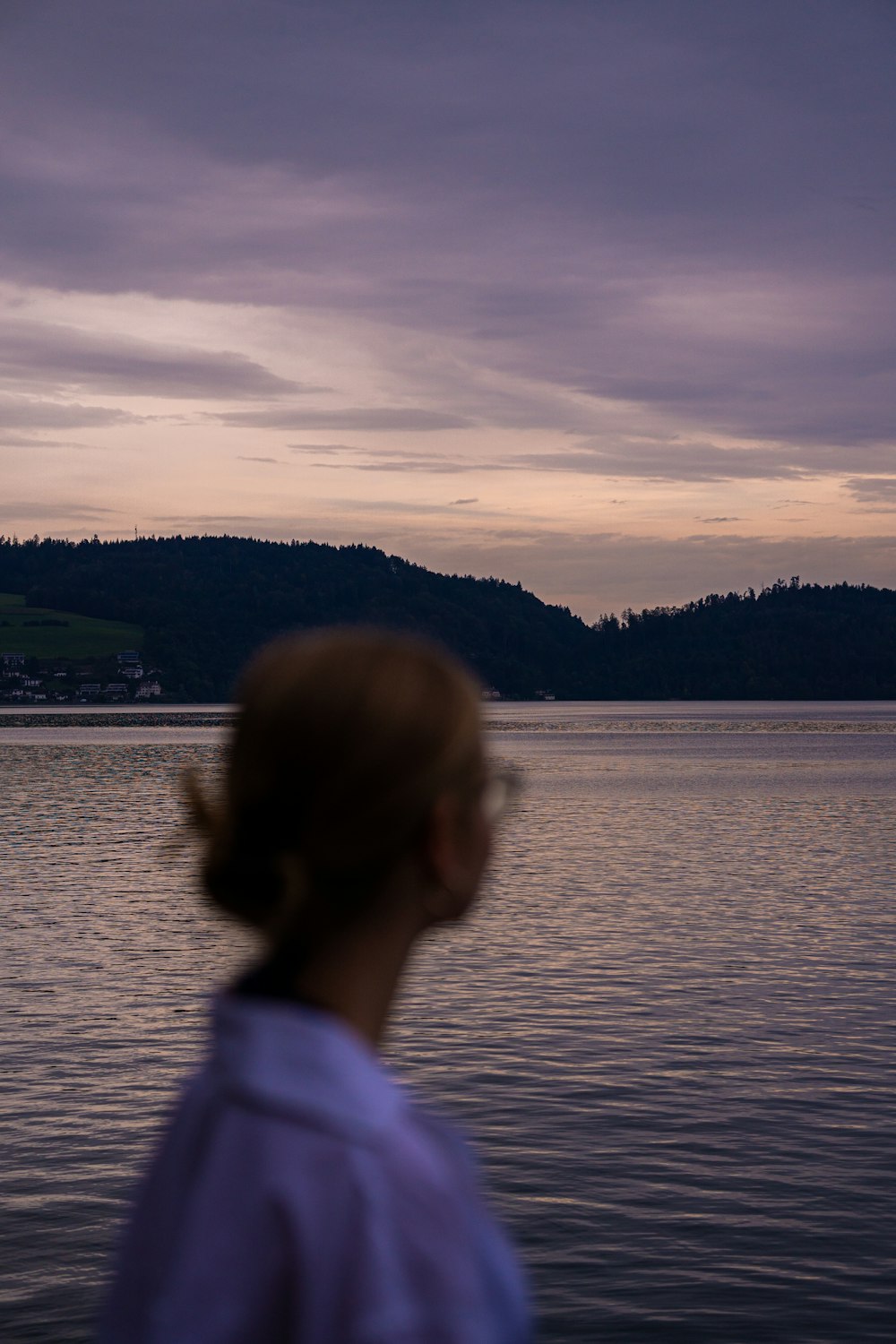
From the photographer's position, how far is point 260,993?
1822mm

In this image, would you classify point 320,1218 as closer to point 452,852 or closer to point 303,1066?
point 303,1066

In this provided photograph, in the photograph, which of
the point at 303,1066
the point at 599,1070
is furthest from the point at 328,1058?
the point at 599,1070

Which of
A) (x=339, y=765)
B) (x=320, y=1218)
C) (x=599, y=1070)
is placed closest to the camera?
(x=320, y=1218)

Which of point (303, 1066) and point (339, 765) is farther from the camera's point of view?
point (339, 765)

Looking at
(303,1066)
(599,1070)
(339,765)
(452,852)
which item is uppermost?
(339,765)

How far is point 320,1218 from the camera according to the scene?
5.29 feet

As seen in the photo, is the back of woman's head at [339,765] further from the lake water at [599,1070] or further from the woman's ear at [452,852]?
the lake water at [599,1070]

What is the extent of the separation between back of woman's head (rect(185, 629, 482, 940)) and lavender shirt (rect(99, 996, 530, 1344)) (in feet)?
0.69

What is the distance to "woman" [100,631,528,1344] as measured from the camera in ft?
5.28

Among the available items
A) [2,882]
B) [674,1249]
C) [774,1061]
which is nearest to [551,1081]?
[774,1061]

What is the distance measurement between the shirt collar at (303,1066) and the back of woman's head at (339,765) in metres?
0.15

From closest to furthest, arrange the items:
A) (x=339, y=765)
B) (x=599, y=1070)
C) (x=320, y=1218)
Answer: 1. (x=320, y=1218)
2. (x=339, y=765)
3. (x=599, y=1070)

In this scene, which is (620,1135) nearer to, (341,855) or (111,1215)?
(111,1215)

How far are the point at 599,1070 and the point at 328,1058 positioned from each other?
58.4 feet
